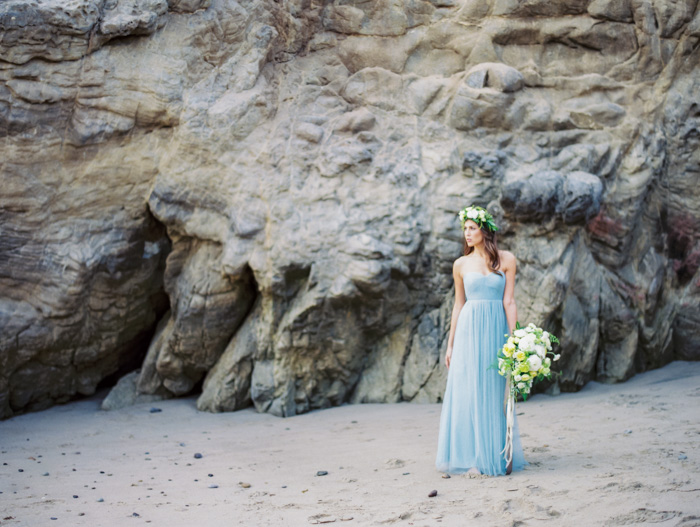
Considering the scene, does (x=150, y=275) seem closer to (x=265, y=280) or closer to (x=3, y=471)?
(x=265, y=280)

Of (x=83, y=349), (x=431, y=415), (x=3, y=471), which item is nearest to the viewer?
(x=3, y=471)

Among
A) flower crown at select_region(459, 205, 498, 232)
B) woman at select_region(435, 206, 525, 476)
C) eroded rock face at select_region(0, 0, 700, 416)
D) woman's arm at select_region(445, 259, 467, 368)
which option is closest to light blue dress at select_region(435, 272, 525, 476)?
woman at select_region(435, 206, 525, 476)

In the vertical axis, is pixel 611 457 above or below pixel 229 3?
below

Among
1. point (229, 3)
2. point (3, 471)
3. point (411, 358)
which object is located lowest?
point (3, 471)

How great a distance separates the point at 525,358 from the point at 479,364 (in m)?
0.42

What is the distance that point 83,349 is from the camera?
26.4 ft

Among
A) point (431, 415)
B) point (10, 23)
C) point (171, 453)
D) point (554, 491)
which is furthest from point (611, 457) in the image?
point (10, 23)

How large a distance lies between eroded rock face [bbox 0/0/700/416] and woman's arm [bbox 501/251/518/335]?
2.19 m

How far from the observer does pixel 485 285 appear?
514 cm

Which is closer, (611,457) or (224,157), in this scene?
(611,457)

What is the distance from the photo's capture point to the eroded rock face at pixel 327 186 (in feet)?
24.4

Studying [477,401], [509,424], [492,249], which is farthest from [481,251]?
[509,424]

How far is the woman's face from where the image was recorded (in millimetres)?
5211

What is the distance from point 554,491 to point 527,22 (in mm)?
5797
